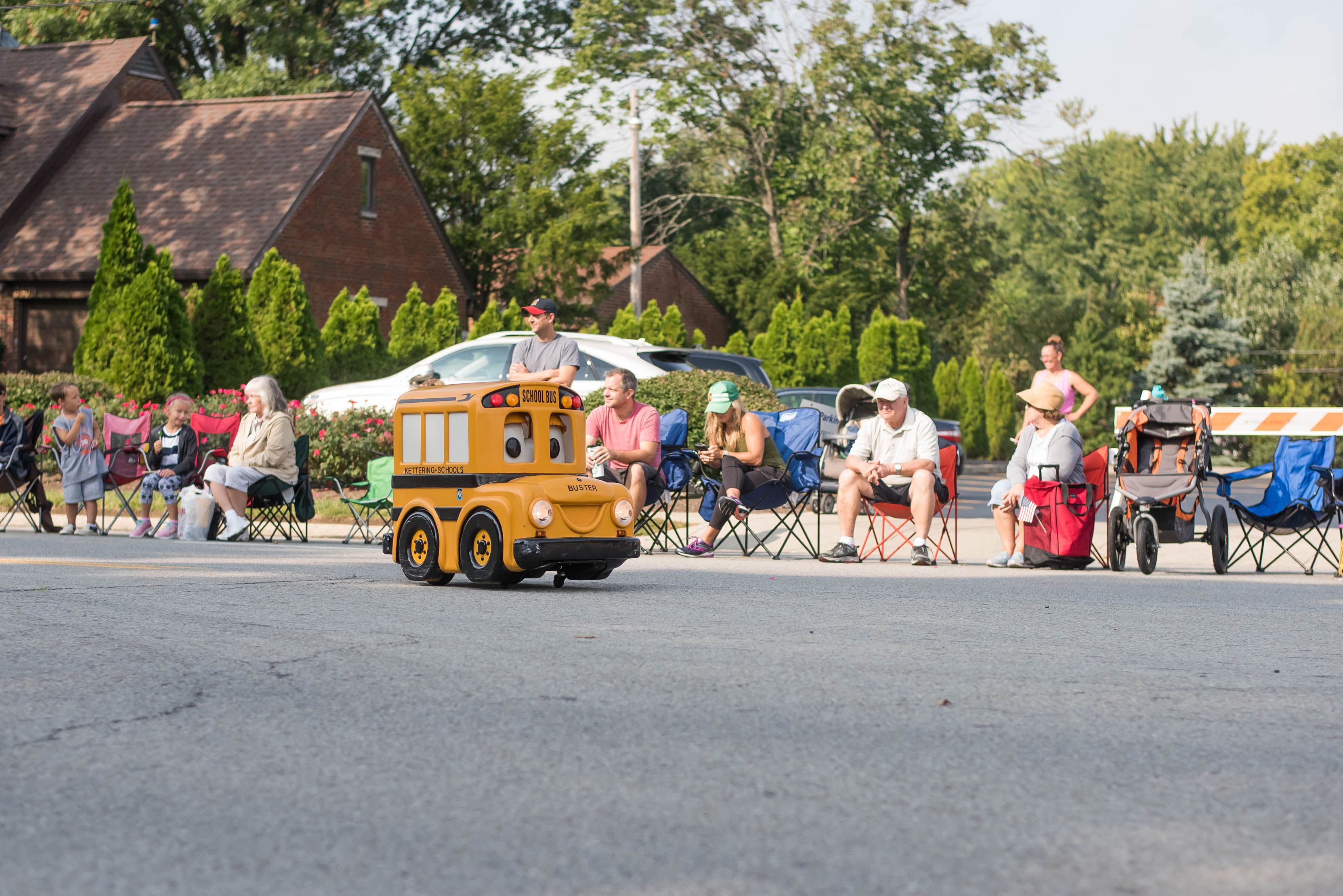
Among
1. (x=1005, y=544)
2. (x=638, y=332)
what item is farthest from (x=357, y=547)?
(x=638, y=332)

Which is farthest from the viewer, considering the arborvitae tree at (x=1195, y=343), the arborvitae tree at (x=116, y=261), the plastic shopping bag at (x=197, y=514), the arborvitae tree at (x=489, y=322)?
the arborvitae tree at (x=1195, y=343)

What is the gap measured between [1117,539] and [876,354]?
92.1 feet

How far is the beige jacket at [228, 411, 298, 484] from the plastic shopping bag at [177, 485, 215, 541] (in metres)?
0.47

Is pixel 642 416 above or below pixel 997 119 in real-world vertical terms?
below

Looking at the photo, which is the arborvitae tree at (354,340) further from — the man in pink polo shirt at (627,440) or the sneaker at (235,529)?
the man in pink polo shirt at (627,440)

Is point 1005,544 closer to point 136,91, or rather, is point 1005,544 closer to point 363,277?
point 363,277

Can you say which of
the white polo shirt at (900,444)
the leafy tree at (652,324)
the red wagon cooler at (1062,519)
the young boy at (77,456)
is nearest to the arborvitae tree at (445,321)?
the leafy tree at (652,324)

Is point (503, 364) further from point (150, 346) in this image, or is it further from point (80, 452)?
point (150, 346)

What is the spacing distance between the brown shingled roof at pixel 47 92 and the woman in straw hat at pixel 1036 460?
25.6 m

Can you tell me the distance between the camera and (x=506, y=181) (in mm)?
37625

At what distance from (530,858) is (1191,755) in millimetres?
2242

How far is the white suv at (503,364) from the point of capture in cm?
1956

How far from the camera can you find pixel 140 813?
4.11m

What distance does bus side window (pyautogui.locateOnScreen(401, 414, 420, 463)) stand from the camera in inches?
400
